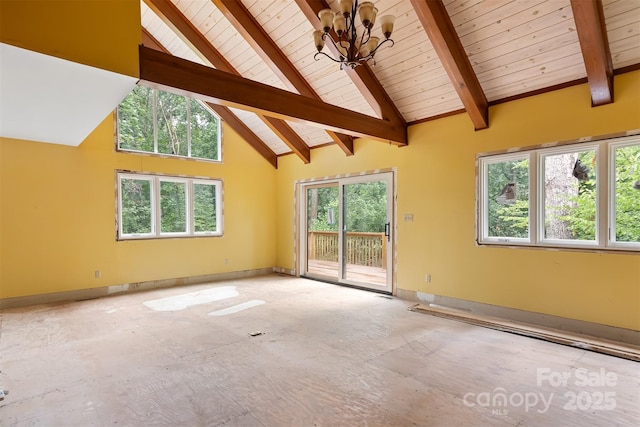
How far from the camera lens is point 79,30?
254cm

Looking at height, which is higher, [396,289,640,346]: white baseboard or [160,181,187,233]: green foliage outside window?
[160,181,187,233]: green foliage outside window

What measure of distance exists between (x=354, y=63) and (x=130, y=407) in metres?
3.21

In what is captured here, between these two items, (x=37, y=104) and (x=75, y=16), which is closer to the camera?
(x=75, y=16)

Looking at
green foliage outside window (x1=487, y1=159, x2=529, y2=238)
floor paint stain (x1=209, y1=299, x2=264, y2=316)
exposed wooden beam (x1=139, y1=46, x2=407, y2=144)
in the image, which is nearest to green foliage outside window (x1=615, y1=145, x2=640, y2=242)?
green foliage outside window (x1=487, y1=159, x2=529, y2=238)

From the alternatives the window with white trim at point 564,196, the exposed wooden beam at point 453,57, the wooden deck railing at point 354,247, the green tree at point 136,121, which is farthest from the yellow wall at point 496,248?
the green tree at point 136,121

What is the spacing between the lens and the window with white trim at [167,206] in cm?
569

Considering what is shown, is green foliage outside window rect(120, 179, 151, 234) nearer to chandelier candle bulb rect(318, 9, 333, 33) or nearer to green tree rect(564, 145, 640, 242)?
chandelier candle bulb rect(318, 9, 333, 33)

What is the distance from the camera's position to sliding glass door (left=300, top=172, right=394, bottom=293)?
5.69m

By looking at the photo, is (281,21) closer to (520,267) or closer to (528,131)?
(528,131)

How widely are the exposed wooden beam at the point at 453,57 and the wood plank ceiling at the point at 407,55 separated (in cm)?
1

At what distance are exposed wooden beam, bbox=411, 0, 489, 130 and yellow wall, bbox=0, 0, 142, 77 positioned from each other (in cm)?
266

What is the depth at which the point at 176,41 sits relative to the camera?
568cm

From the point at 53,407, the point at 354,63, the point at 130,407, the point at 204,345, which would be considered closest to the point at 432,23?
the point at 354,63

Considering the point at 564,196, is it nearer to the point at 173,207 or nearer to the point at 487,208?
the point at 487,208
